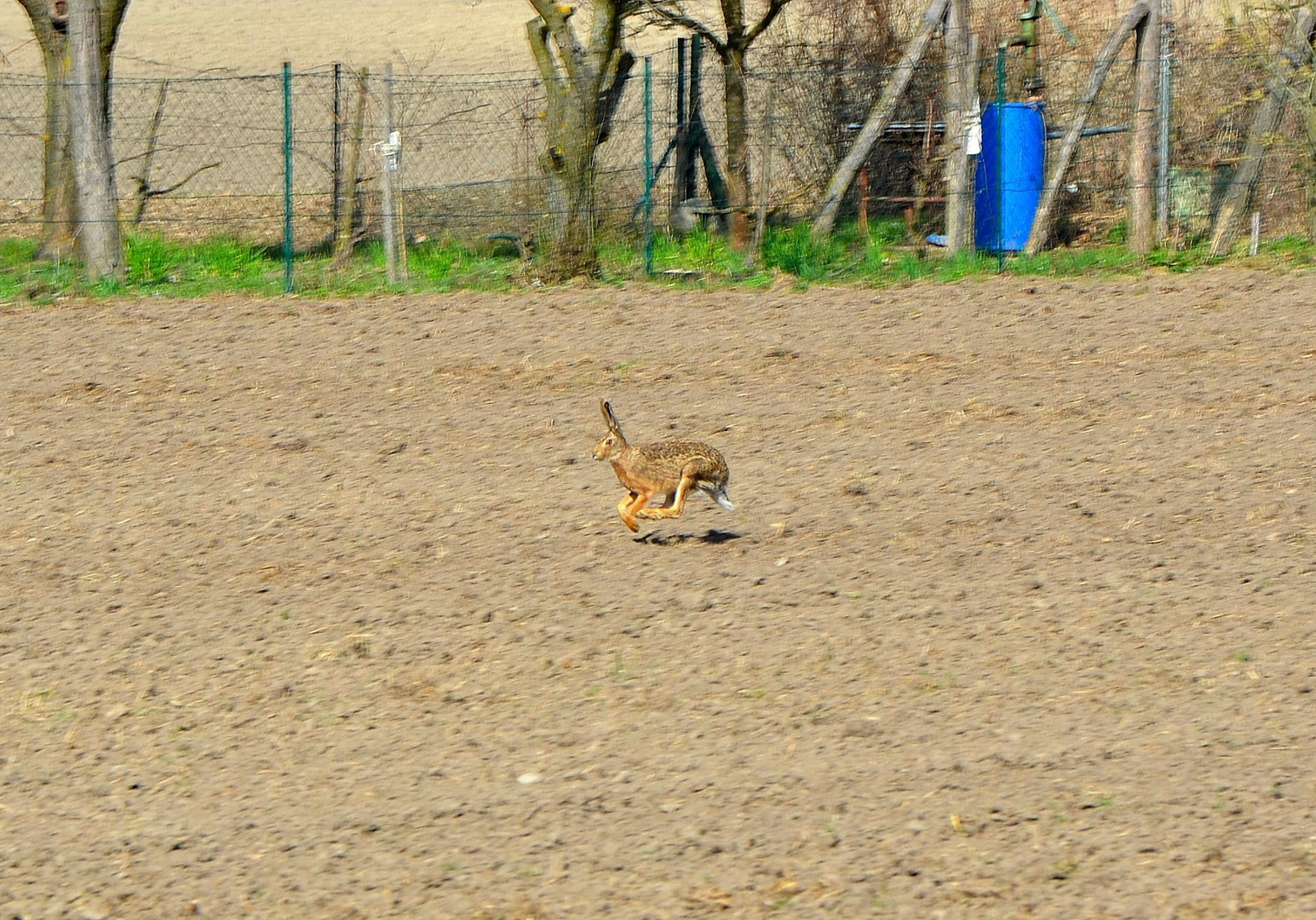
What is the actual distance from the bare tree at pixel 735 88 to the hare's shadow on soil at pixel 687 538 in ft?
26.7

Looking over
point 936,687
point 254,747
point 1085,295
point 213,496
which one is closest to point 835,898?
point 936,687

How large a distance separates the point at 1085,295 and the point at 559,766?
8797 mm

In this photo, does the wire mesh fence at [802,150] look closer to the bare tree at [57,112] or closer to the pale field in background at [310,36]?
the bare tree at [57,112]

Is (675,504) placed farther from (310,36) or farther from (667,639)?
(310,36)

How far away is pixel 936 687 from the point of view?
5.31 metres

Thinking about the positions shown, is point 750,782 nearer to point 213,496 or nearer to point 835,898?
point 835,898

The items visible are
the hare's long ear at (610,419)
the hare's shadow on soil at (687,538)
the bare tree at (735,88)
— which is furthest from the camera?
the bare tree at (735,88)

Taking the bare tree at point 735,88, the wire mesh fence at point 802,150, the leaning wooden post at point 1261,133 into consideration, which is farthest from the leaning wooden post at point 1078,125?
the bare tree at point 735,88

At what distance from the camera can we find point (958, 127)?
1419cm

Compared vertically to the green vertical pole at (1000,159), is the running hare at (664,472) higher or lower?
lower

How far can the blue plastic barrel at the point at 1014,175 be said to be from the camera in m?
15.5

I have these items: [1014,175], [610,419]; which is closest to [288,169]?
[1014,175]

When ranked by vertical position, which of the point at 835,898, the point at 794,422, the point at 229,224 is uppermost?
the point at 229,224

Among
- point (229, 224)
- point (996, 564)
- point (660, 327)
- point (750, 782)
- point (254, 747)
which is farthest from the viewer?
point (229, 224)
